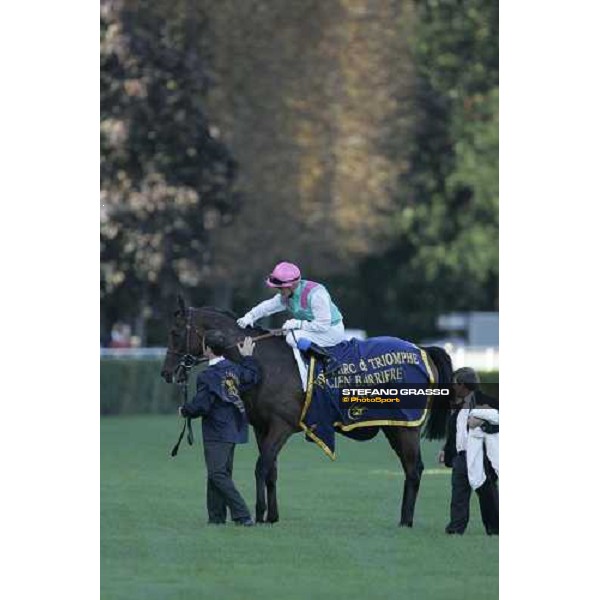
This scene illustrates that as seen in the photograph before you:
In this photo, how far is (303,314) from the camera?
17312 mm

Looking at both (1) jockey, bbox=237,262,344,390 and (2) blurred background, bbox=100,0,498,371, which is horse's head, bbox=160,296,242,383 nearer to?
(1) jockey, bbox=237,262,344,390

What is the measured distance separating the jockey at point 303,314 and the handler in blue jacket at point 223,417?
1.44ft

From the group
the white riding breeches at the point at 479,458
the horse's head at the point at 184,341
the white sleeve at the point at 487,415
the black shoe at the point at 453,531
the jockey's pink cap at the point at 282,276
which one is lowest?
the black shoe at the point at 453,531

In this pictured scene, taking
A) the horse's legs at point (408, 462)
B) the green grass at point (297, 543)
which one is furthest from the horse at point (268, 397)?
the green grass at point (297, 543)

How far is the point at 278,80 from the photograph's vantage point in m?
44.9

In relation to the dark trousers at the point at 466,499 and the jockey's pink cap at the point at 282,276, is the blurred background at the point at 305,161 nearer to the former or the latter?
the jockey's pink cap at the point at 282,276

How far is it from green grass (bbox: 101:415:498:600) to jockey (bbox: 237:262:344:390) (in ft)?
4.73

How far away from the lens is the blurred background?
4088cm

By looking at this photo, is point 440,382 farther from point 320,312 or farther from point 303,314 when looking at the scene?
point 303,314

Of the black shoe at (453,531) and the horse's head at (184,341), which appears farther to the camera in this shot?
the horse's head at (184,341)

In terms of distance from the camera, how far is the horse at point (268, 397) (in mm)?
17031
